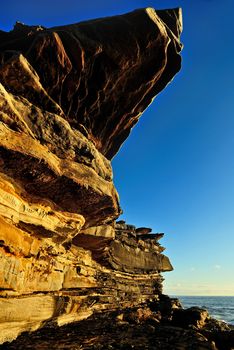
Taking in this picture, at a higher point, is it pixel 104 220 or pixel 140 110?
pixel 140 110

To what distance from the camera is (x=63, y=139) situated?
1261 cm

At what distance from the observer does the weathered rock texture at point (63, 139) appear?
10.6 meters

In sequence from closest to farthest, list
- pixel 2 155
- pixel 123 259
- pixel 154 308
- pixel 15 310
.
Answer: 1. pixel 2 155
2. pixel 15 310
3. pixel 123 259
4. pixel 154 308

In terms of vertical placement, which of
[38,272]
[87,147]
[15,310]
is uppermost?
[87,147]

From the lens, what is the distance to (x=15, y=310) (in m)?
10.8

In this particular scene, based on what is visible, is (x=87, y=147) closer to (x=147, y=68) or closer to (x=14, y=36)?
(x=147, y=68)

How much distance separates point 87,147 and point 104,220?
511 cm

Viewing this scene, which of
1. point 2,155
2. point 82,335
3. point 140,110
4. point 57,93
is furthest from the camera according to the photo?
point 140,110

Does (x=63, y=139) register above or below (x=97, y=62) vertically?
below

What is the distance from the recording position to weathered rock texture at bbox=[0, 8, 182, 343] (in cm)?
1059

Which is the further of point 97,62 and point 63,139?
point 97,62

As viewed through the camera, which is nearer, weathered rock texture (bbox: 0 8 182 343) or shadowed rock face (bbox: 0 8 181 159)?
weathered rock texture (bbox: 0 8 182 343)

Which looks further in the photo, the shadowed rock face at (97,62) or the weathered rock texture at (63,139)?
the shadowed rock face at (97,62)

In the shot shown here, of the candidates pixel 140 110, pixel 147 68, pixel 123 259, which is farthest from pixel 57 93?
pixel 123 259
